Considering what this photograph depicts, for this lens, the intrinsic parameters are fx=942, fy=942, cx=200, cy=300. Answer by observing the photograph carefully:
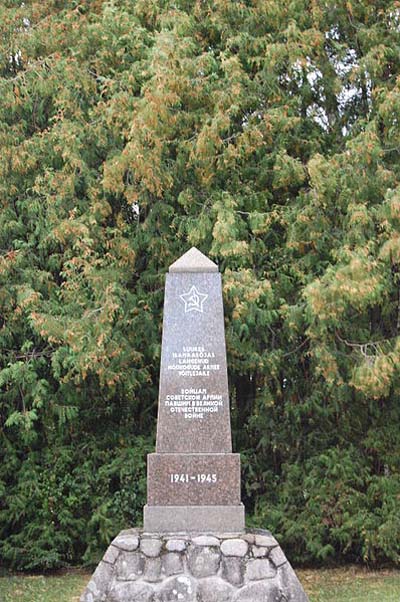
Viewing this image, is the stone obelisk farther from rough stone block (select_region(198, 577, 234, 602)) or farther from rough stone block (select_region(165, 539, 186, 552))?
rough stone block (select_region(198, 577, 234, 602))

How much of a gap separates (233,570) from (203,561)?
0.82 feet

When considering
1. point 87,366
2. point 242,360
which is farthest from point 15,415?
point 242,360

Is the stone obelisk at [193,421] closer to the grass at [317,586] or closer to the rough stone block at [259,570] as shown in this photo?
the rough stone block at [259,570]

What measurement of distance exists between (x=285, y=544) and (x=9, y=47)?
720cm

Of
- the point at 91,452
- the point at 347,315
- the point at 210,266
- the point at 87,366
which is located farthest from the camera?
the point at 91,452

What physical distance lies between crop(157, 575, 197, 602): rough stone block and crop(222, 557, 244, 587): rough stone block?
266 mm

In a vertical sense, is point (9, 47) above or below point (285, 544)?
above

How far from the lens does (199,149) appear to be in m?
10.7

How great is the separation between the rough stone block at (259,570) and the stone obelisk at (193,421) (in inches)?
15.1

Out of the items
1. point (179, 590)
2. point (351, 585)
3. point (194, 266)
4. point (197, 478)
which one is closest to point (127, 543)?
point (179, 590)

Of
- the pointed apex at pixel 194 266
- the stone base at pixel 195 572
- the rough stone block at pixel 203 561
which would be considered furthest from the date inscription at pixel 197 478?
the pointed apex at pixel 194 266

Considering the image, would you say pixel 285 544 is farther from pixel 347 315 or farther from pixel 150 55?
pixel 150 55

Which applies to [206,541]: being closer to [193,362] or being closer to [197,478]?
[197,478]

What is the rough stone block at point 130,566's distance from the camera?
298 inches
